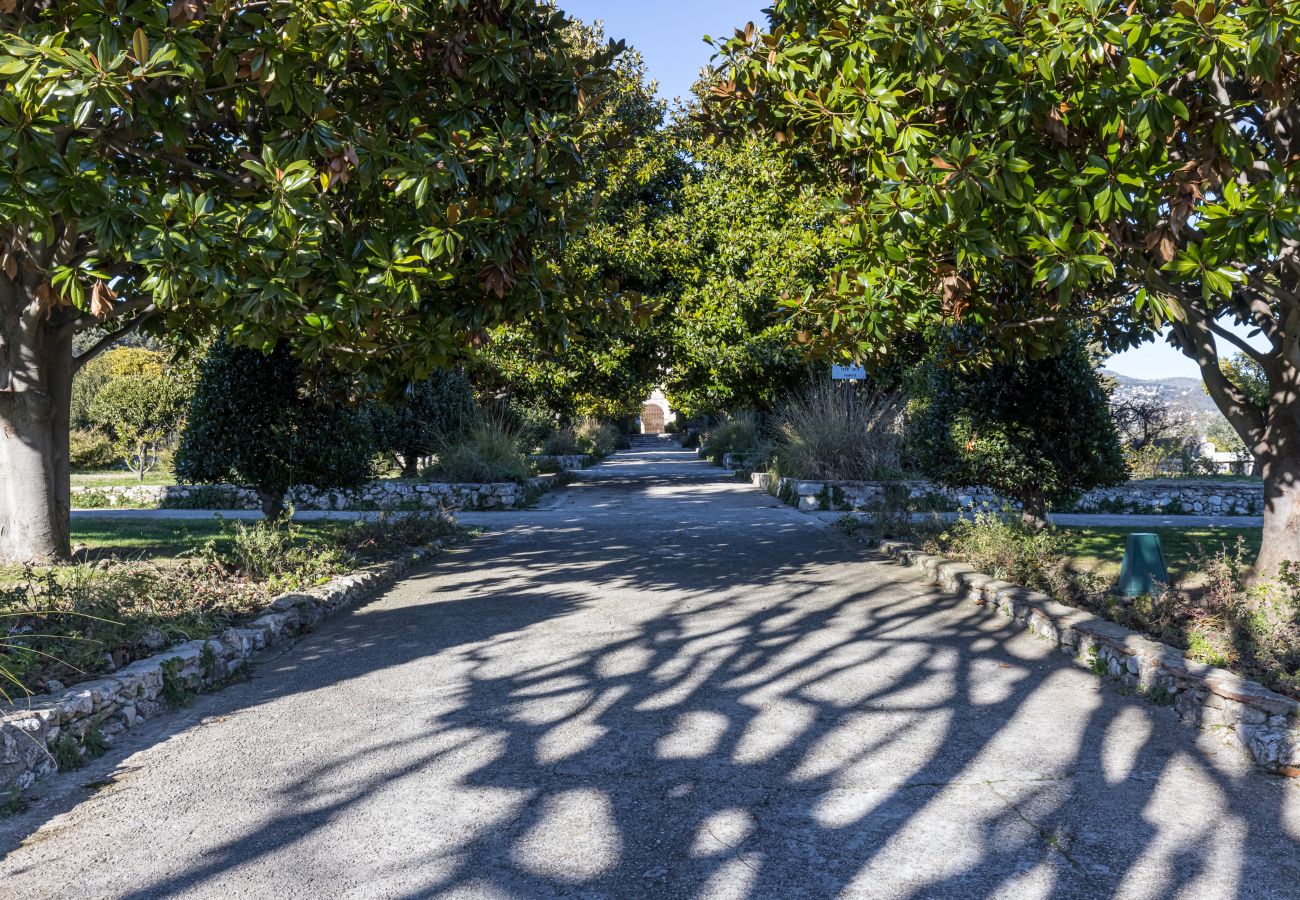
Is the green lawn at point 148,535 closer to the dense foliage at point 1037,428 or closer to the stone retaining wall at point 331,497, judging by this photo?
the stone retaining wall at point 331,497

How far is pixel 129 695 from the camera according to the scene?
495 cm

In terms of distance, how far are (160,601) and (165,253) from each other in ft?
7.83

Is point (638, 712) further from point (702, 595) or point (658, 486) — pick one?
point (658, 486)

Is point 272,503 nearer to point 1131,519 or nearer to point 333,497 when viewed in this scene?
point 333,497

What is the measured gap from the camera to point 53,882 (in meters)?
3.28

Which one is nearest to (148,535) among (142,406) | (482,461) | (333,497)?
(333,497)

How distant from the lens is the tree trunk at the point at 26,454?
27.9ft

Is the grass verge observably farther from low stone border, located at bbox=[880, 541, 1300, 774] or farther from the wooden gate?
the wooden gate

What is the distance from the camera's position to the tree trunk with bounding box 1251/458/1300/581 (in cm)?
659

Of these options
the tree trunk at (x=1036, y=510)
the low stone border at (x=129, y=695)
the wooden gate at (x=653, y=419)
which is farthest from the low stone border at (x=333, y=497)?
the wooden gate at (x=653, y=419)

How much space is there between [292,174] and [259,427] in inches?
201

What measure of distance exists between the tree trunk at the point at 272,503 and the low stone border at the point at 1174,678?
300 inches

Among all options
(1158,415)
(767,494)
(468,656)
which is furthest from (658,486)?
(468,656)

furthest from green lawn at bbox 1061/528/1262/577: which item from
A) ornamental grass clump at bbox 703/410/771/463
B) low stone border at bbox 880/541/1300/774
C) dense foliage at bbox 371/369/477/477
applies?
dense foliage at bbox 371/369/477/477
